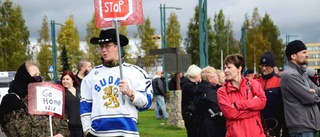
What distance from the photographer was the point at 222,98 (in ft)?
24.1

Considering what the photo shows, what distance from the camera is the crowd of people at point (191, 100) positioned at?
5.86 metres

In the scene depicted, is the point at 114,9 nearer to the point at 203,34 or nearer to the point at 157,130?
the point at 203,34

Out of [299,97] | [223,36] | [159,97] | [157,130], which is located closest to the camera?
[299,97]

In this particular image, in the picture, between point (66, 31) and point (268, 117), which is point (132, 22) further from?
point (66, 31)

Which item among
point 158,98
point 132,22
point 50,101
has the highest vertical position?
point 132,22

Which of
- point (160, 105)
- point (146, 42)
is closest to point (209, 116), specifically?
point (160, 105)

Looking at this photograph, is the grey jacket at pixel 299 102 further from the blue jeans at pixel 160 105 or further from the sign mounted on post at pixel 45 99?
the blue jeans at pixel 160 105

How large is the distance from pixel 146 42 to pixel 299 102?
52.4 m

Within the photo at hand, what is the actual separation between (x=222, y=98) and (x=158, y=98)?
14.5m

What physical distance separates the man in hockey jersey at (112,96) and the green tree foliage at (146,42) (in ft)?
174

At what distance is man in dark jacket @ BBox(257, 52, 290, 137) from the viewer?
8.55 metres

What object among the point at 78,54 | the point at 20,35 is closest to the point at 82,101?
the point at 20,35

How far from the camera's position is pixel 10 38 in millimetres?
50875

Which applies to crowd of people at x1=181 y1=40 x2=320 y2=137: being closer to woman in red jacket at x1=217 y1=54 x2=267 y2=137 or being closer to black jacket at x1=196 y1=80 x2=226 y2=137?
woman in red jacket at x1=217 y1=54 x2=267 y2=137
